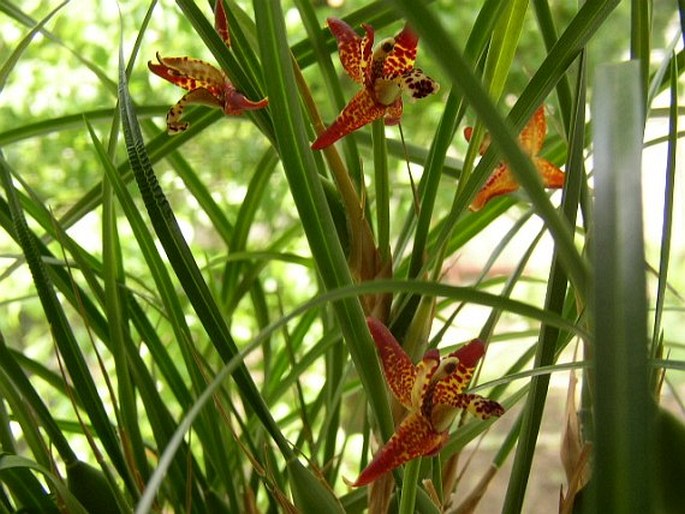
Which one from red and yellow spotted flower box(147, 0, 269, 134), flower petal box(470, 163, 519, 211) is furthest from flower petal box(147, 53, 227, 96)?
flower petal box(470, 163, 519, 211)

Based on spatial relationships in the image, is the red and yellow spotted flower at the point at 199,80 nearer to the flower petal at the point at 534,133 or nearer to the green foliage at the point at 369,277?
the green foliage at the point at 369,277

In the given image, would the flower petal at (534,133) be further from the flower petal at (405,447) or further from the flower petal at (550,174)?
the flower petal at (405,447)

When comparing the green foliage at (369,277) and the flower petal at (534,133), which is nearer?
the green foliage at (369,277)

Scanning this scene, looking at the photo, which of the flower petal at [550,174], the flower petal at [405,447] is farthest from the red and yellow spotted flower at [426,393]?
the flower petal at [550,174]

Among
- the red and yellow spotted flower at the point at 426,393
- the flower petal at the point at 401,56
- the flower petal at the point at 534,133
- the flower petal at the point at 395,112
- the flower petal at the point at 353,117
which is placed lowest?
the red and yellow spotted flower at the point at 426,393

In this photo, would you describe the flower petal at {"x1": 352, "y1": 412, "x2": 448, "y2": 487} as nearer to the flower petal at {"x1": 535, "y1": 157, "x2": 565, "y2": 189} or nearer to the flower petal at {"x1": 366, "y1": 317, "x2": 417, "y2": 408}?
the flower petal at {"x1": 366, "y1": 317, "x2": 417, "y2": 408}

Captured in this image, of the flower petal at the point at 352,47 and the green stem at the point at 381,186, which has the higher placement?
the flower petal at the point at 352,47

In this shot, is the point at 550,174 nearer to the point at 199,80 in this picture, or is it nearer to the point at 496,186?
the point at 496,186
